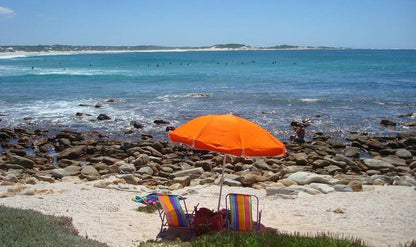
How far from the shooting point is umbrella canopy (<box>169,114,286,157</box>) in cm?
755

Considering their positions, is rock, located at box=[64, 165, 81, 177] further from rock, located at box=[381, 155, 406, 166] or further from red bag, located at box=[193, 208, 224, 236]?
rock, located at box=[381, 155, 406, 166]

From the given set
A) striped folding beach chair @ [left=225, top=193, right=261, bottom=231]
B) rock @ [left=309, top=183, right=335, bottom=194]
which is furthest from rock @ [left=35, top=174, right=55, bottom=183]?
rock @ [left=309, top=183, right=335, bottom=194]

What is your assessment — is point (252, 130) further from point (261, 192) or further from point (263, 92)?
point (263, 92)

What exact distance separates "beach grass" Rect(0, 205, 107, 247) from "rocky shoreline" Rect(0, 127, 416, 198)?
Answer: 14.6ft

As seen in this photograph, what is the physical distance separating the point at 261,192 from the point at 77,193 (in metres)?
5.20

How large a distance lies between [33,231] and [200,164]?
9.19 m

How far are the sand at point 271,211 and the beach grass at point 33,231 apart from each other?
106cm

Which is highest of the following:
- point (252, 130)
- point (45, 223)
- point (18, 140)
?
point (252, 130)

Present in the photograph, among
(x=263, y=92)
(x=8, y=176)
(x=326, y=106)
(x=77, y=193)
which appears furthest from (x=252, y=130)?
(x=263, y=92)

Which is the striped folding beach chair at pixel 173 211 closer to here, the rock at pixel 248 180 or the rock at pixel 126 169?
the rock at pixel 248 180

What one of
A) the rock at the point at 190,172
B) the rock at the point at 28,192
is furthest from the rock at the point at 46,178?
the rock at the point at 190,172

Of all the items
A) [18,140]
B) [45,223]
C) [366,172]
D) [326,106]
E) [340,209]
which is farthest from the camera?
[326,106]

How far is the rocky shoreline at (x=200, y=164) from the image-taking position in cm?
1310

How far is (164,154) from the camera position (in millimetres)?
17516
